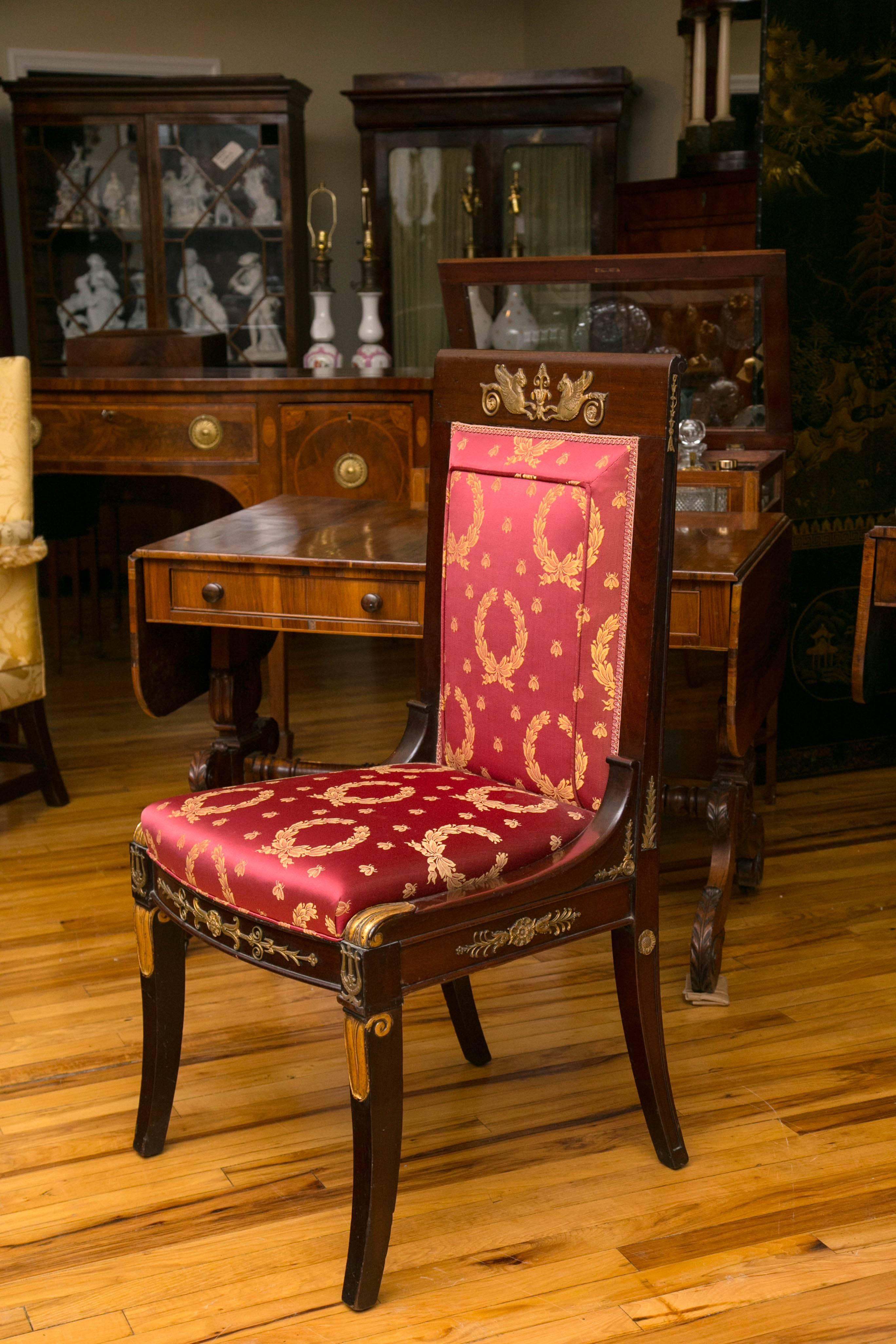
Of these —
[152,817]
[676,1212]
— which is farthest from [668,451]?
[676,1212]

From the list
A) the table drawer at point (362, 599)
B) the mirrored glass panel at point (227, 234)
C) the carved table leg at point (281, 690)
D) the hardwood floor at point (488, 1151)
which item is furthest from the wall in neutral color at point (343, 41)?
the hardwood floor at point (488, 1151)

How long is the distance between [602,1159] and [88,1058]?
81 cm

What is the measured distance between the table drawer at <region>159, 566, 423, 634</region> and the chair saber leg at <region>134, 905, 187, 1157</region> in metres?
0.66

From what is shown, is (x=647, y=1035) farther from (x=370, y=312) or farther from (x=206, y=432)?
(x=370, y=312)

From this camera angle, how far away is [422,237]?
5508 mm

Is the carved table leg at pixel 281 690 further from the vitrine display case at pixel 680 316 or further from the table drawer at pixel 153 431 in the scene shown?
the vitrine display case at pixel 680 316

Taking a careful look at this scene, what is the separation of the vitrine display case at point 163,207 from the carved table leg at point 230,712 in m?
3.36

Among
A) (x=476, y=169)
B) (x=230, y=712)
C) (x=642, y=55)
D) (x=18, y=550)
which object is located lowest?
(x=230, y=712)

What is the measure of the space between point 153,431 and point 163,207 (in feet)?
7.41

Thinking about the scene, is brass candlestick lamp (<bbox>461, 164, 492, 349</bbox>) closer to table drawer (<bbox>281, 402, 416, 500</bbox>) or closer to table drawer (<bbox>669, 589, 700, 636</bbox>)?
table drawer (<bbox>281, 402, 416, 500</bbox>)

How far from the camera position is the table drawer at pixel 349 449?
366 centimetres

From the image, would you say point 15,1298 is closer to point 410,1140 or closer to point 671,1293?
point 410,1140

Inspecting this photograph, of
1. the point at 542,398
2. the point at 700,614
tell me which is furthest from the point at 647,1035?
the point at 542,398

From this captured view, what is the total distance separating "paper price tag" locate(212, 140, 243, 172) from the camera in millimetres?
5469
